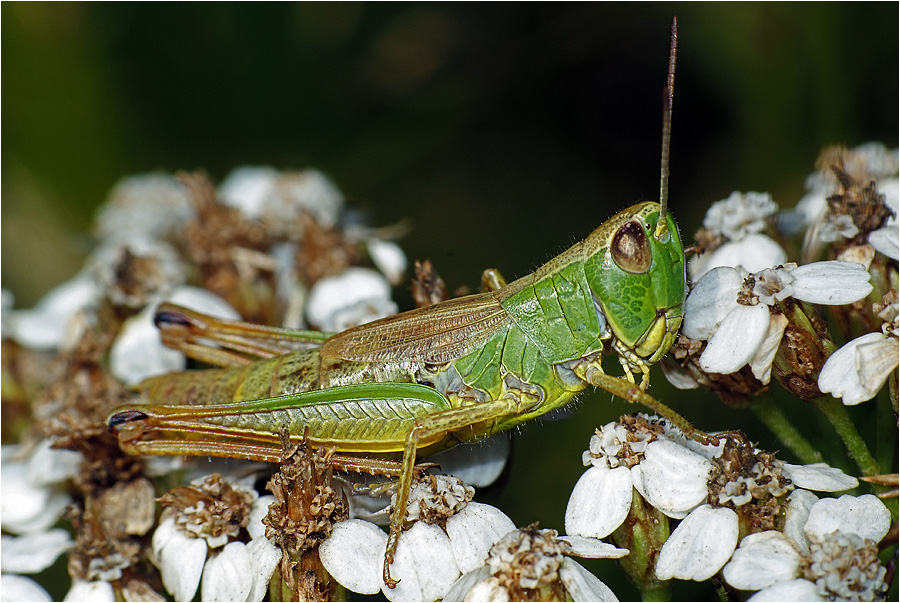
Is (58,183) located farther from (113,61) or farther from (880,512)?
(880,512)

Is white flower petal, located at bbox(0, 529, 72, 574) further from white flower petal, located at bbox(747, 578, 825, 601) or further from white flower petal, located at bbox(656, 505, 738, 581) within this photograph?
white flower petal, located at bbox(747, 578, 825, 601)

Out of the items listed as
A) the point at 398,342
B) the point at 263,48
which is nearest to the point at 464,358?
the point at 398,342

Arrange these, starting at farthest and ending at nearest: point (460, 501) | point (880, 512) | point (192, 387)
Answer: point (192, 387), point (460, 501), point (880, 512)

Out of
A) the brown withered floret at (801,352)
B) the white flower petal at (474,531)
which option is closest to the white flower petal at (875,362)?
the brown withered floret at (801,352)

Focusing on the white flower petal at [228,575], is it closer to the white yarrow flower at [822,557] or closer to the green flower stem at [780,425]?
the white yarrow flower at [822,557]

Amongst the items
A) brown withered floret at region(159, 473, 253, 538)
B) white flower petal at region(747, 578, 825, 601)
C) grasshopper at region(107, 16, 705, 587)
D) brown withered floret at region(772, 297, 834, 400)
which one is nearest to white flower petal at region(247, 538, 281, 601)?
brown withered floret at region(159, 473, 253, 538)

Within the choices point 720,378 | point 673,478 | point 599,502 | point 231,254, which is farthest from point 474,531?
point 231,254
